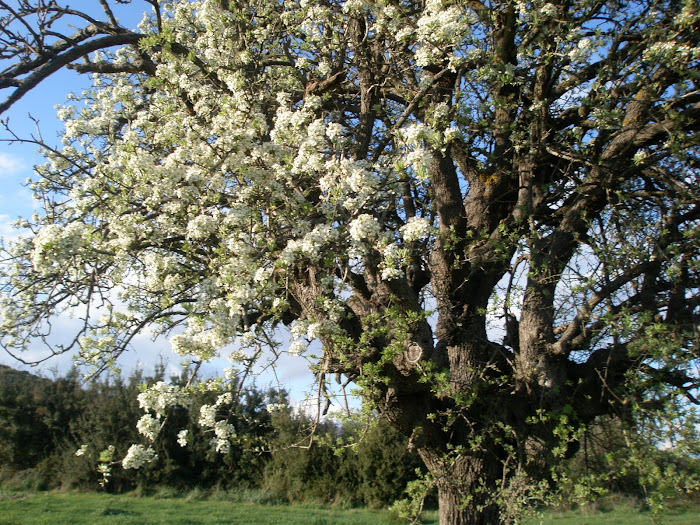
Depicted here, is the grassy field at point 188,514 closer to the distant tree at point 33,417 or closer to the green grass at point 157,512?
the green grass at point 157,512

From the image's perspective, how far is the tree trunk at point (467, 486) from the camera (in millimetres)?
5070

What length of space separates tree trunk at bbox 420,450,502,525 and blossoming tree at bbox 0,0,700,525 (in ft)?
0.07

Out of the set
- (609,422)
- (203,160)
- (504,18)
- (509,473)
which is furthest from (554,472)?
(504,18)

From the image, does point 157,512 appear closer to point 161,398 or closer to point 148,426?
point 148,426

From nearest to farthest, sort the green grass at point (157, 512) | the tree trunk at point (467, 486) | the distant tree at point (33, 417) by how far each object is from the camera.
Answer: the tree trunk at point (467, 486), the green grass at point (157, 512), the distant tree at point (33, 417)

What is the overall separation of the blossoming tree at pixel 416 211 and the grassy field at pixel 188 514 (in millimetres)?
6994

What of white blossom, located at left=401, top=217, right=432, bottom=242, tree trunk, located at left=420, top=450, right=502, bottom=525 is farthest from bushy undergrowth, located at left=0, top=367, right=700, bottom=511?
white blossom, located at left=401, top=217, right=432, bottom=242

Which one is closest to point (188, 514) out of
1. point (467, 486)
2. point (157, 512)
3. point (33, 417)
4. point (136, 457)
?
point (157, 512)

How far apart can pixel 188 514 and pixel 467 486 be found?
37.0ft

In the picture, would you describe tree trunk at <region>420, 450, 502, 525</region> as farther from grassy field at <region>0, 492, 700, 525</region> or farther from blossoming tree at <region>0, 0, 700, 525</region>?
grassy field at <region>0, 492, 700, 525</region>

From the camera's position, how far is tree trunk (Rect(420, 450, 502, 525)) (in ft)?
16.6

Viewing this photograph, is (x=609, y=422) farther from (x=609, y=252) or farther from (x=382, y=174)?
(x=382, y=174)

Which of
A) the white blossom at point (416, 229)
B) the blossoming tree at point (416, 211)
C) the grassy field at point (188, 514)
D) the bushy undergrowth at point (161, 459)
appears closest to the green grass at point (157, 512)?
the grassy field at point (188, 514)

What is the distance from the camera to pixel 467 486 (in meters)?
5.11
